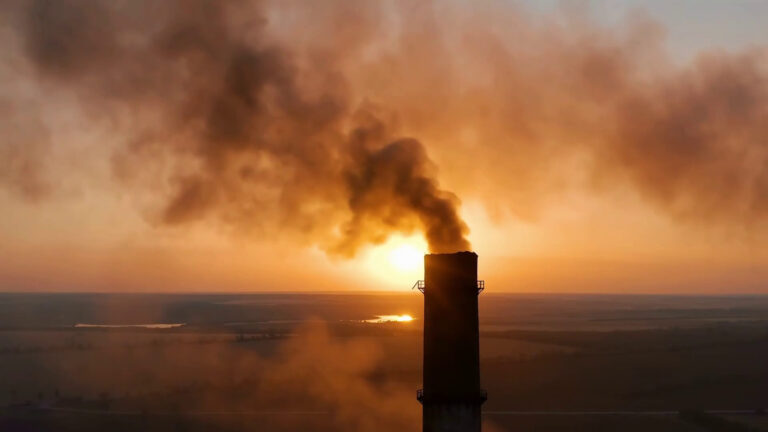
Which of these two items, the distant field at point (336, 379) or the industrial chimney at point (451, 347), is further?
the distant field at point (336, 379)

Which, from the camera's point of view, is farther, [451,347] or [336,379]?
[336,379]

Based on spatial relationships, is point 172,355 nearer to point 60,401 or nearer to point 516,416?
point 60,401

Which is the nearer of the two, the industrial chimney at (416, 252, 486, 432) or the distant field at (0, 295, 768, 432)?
the industrial chimney at (416, 252, 486, 432)

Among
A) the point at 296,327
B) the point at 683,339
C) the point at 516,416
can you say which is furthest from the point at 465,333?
the point at 296,327

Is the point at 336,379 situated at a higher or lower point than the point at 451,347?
lower

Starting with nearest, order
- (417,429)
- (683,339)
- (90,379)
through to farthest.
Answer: (417,429) → (90,379) → (683,339)

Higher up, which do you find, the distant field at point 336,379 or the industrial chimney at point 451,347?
the industrial chimney at point 451,347

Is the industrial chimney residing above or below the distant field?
above

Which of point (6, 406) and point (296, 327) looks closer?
point (6, 406)
